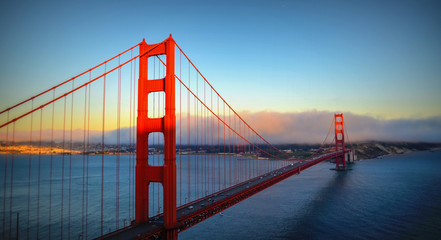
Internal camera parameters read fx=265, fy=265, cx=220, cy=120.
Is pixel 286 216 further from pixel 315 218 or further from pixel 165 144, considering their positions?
pixel 165 144

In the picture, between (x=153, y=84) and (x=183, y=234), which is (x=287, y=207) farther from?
(x=153, y=84)

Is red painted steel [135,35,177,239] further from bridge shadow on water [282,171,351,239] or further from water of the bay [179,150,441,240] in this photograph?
bridge shadow on water [282,171,351,239]

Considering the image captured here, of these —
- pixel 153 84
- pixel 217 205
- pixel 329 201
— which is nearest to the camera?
pixel 153 84

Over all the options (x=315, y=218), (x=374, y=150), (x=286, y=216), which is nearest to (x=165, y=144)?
(x=286, y=216)

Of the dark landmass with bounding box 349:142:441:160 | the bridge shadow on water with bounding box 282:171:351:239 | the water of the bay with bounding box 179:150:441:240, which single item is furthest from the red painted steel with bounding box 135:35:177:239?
the dark landmass with bounding box 349:142:441:160

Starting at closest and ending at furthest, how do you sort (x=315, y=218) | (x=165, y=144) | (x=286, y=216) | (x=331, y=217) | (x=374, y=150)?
(x=165, y=144) < (x=315, y=218) < (x=331, y=217) < (x=286, y=216) < (x=374, y=150)

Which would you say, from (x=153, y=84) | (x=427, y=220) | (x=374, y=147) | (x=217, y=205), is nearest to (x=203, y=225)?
(x=217, y=205)

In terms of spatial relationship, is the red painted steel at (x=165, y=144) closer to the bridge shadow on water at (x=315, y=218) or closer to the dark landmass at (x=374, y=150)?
the bridge shadow on water at (x=315, y=218)
